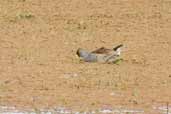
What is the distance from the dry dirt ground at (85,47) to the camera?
12203mm

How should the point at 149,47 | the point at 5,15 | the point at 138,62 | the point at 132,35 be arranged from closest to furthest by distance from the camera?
the point at 138,62 < the point at 149,47 < the point at 132,35 < the point at 5,15

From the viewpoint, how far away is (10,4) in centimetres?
2097

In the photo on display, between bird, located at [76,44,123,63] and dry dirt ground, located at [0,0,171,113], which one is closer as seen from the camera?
dry dirt ground, located at [0,0,171,113]

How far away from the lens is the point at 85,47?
656 inches

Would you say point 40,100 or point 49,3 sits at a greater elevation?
point 49,3

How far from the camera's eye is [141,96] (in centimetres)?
1225

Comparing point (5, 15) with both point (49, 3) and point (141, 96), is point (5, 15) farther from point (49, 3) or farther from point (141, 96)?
point (141, 96)

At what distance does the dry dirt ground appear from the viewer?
12.2 metres

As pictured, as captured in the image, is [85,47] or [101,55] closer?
[101,55]

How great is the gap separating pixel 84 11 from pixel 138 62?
5353 mm

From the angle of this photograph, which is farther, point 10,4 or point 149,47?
point 10,4

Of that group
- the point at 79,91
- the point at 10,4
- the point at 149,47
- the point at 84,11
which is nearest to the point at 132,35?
the point at 149,47

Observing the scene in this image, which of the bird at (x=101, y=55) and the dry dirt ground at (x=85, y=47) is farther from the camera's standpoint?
the bird at (x=101, y=55)

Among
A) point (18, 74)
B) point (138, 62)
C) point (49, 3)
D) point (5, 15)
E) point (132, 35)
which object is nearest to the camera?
point (18, 74)
